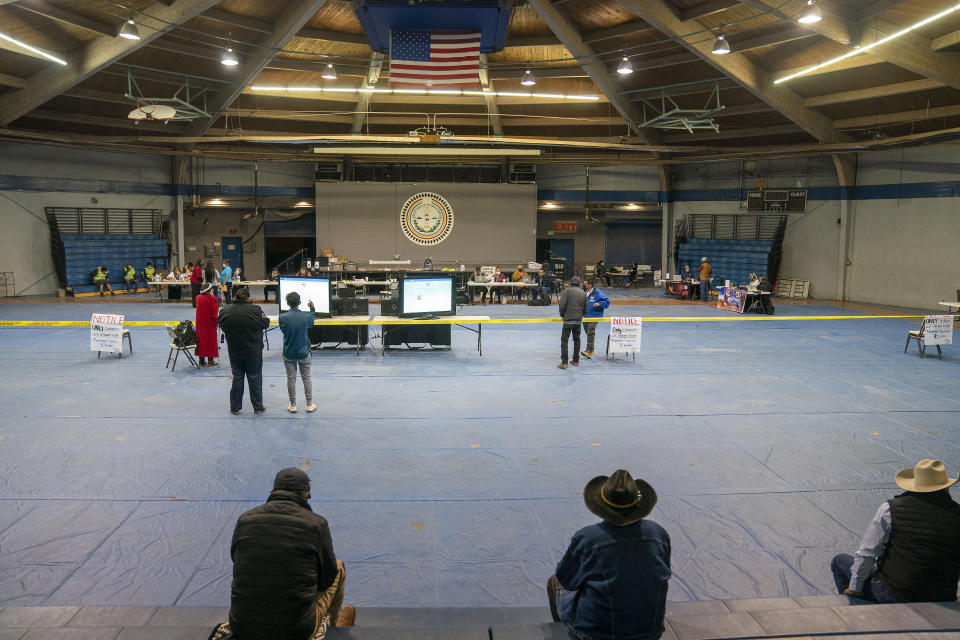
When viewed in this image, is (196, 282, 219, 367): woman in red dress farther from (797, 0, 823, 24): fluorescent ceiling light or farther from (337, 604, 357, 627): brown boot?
(797, 0, 823, 24): fluorescent ceiling light

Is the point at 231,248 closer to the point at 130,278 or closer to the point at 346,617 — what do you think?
the point at 130,278

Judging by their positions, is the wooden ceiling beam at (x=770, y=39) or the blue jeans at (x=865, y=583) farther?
the wooden ceiling beam at (x=770, y=39)

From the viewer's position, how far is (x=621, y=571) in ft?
10.4

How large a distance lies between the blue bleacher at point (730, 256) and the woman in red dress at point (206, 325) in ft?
71.8

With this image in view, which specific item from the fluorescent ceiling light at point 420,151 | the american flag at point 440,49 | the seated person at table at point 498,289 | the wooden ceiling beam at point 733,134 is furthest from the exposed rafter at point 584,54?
the seated person at table at point 498,289

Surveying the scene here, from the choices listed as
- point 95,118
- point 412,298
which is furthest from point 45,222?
point 412,298

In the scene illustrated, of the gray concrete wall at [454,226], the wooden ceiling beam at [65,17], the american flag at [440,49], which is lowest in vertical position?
the gray concrete wall at [454,226]

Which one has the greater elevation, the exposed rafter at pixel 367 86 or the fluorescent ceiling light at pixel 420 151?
the exposed rafter at pixel 367 86

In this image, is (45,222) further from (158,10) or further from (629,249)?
(629,249)

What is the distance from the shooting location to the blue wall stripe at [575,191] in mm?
22734

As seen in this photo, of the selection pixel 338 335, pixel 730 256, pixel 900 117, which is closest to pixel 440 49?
pixel 338 335

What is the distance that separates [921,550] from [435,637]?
9.46ft

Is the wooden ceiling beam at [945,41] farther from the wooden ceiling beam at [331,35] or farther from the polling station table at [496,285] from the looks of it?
the wooden ceiling beam at [331,35]

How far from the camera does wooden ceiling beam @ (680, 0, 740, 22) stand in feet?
50.3
